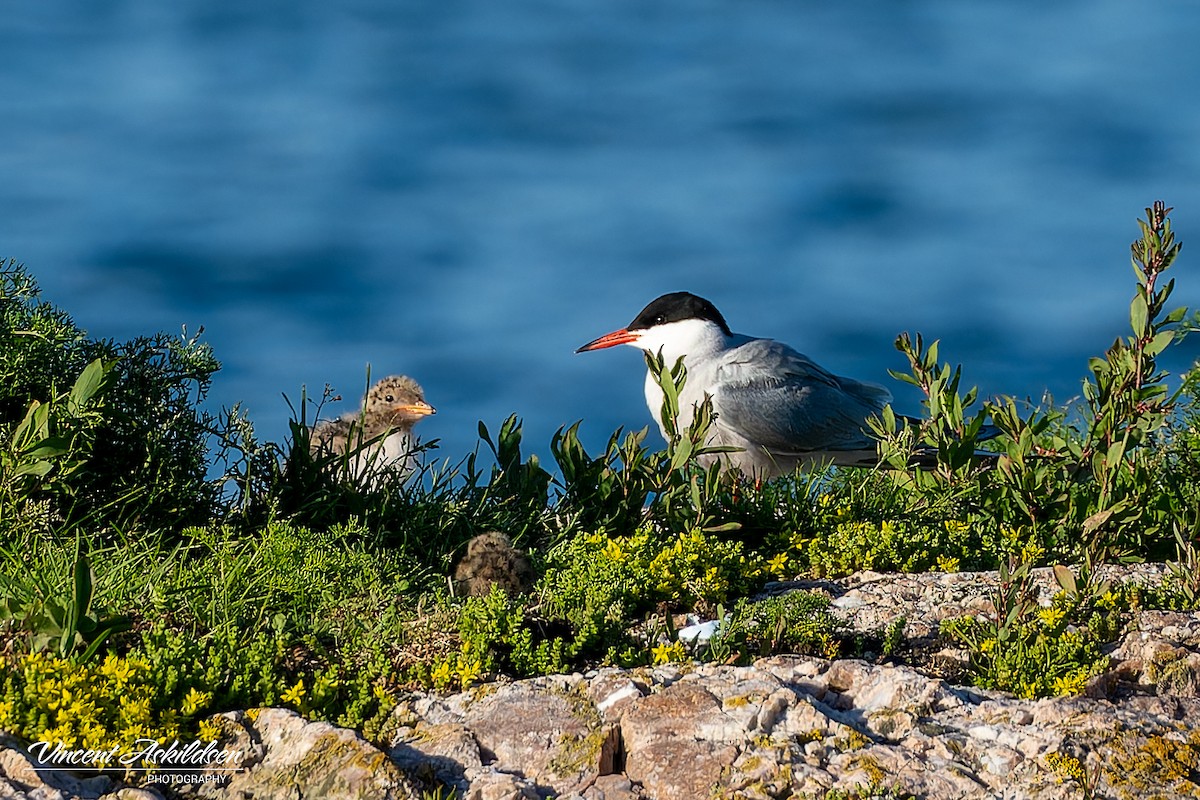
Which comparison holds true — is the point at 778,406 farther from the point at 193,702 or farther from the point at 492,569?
the point at 193,702

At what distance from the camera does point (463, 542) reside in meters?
6.22

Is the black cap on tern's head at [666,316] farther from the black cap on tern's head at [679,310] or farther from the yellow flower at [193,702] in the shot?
the yellow flower at [193,702]

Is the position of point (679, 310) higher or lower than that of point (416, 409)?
higher

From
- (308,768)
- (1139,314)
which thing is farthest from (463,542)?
(1139,314)

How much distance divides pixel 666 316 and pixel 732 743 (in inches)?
345

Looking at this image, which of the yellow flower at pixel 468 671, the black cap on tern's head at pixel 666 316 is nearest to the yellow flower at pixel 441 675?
the yellow flower at pixel 468 671

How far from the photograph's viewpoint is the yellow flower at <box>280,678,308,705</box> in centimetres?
433

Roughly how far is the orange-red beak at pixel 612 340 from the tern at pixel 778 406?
82 cm

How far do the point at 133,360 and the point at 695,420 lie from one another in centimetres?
276

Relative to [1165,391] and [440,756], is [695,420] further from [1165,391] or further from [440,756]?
[440,756]

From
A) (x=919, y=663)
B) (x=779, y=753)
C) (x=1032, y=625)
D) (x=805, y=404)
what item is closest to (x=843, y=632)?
(x=919, y=663)

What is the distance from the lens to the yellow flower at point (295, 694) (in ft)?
14.2

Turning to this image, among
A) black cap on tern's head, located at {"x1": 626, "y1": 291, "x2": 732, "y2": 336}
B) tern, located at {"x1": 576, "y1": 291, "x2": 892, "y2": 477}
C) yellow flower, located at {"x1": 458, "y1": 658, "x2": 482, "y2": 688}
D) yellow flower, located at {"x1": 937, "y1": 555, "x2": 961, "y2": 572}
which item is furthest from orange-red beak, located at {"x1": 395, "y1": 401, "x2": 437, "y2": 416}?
yellow flower, located at {"x1": 458, "y1": 658, "x2": 482, "y2": 688}

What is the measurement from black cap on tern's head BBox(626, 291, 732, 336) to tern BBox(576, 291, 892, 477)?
56cm
